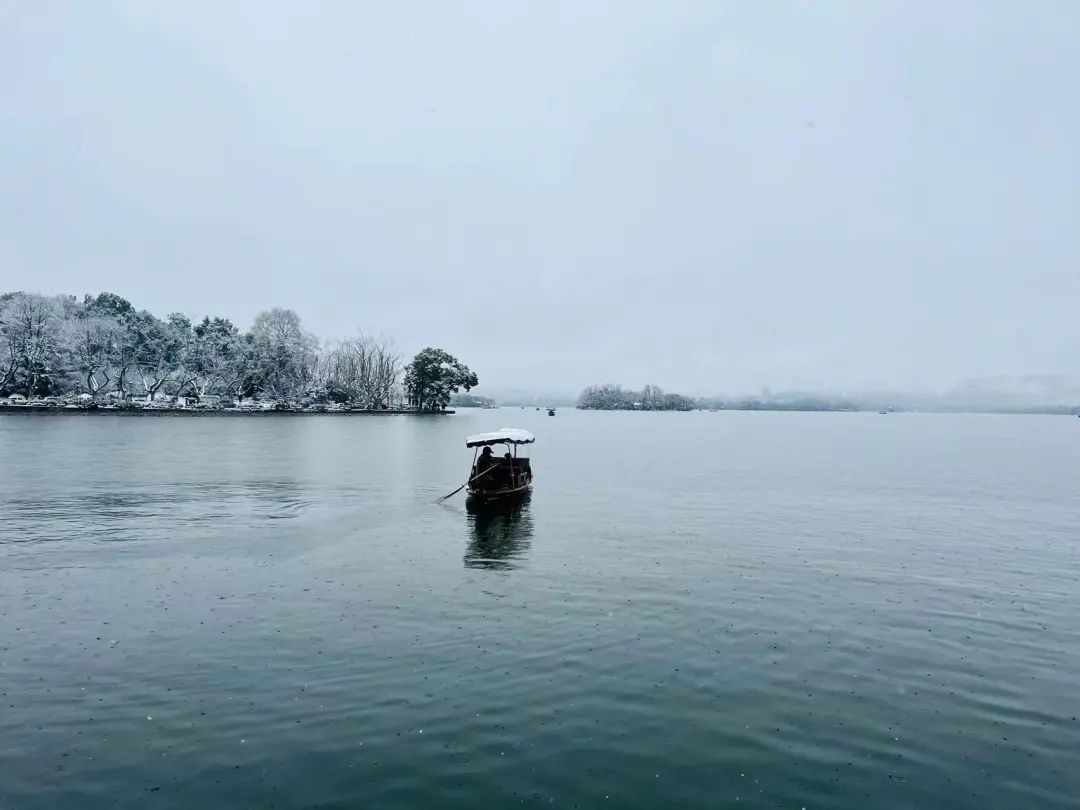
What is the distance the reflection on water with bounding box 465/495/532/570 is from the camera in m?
23.9

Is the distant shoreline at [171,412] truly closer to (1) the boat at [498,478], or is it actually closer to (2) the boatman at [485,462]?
(2) the boatman at [485,462]

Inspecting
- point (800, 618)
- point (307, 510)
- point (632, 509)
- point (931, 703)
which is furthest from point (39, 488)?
point (931, 703)

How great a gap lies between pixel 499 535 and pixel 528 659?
1434 cm

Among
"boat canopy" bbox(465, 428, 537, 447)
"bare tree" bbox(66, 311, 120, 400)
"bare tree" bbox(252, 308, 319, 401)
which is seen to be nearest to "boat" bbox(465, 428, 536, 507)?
"boat canopy" bbox(465, 428, 537, 447)

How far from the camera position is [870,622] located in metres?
17.4

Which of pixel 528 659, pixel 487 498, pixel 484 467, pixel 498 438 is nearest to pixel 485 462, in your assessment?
pixel 484 467

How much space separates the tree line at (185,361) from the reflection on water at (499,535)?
110 m

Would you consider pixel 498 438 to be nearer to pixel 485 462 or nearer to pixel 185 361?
pixel 485 462

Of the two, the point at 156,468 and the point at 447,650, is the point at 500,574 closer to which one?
the point at 447,650

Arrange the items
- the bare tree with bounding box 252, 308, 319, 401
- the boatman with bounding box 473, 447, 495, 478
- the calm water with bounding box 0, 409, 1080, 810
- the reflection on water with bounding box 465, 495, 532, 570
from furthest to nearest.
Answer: the bare tree with bounding box 252, 308, 319, 401 → the boatman with bounding box 473, 447, 495, 478 → the reflection on water with bounding box 465, 495, 532, 570 → the calm water with bounding box 0, 409, 1080, 810

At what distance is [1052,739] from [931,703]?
6.16ft

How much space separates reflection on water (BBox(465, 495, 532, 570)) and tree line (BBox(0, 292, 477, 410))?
110 meters

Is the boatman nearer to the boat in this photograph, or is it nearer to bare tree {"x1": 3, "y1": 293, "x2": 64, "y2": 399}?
the boat

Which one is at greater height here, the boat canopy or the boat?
the boat canopy
